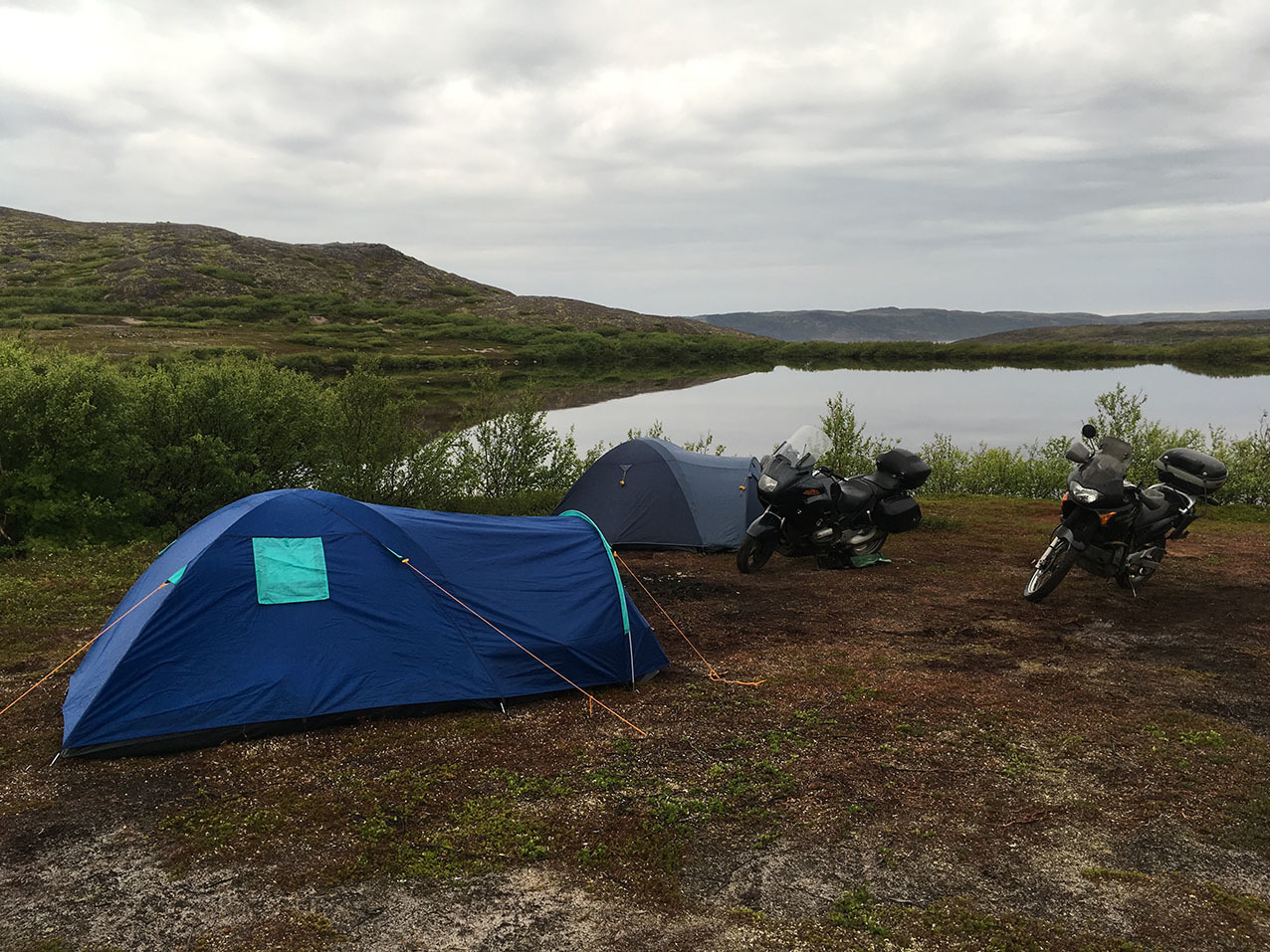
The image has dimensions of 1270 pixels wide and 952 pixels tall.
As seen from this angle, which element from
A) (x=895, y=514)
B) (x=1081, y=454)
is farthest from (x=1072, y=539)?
(x=895, y=514)

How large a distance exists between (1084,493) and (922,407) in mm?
39720

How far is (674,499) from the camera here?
48.9ft

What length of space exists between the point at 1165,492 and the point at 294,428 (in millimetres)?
14698

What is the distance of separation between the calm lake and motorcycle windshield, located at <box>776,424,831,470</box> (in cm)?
1408

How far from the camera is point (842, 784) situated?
630 cm

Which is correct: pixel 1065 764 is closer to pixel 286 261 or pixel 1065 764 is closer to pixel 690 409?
pixel 690 409

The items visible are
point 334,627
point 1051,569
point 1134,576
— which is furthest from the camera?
point 1134,576

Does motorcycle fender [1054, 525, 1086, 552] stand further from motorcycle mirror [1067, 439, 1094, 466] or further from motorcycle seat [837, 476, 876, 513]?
motorcycle seat [837, 476, 876, 513]

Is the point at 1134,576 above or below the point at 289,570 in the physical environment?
below

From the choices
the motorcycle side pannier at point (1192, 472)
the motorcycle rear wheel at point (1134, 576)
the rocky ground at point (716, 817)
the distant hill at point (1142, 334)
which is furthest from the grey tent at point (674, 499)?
the distant hill at point (1142, 334)

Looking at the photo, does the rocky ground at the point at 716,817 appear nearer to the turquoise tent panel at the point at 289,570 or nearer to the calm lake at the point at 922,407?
the turquoise tent panel at the point at 289,570

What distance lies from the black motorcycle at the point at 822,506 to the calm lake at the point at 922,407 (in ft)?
45.5

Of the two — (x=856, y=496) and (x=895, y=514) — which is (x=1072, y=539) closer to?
(x=895, y=514)

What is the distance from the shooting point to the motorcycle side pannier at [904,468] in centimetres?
1342
